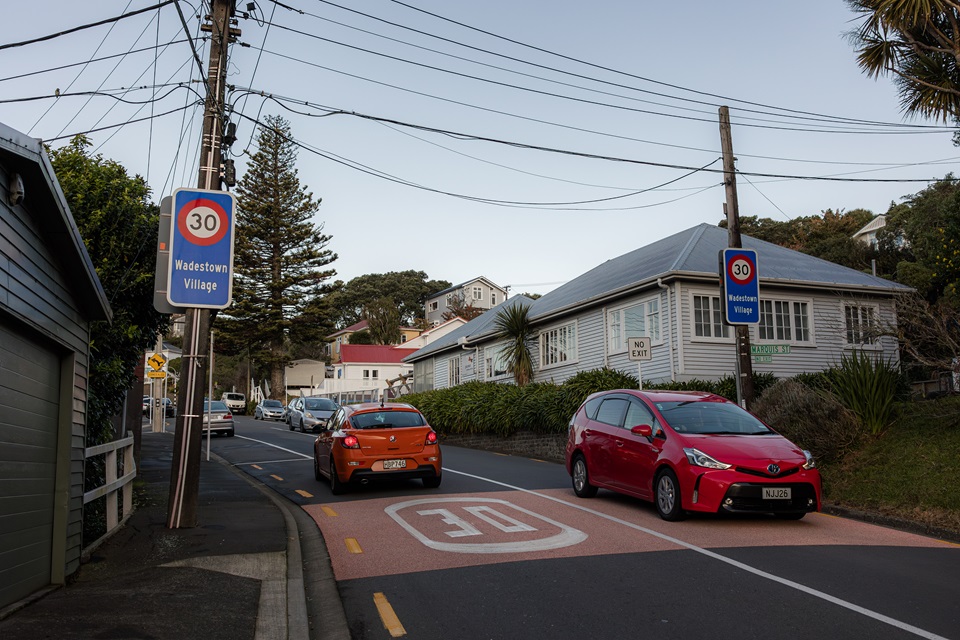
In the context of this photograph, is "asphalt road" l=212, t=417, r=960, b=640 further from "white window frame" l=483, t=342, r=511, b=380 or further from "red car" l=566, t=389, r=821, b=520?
"white window frame" l=483, t=342, r=511, b=380

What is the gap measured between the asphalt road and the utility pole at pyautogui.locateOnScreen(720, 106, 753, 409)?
431 centimetres

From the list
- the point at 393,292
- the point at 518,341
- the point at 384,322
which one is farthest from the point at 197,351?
the point at 393,292

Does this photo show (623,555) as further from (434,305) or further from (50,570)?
(434,305)

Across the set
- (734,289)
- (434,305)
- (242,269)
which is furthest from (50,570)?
(434,305)

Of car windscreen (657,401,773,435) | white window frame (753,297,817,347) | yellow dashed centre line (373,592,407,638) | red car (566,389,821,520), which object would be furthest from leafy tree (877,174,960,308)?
yellow dashed centre line (373,592,407,638)

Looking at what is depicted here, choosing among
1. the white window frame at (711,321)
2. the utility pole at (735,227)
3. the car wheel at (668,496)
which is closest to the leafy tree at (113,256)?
the car wheel at (668,496)

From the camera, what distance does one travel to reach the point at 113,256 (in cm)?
1199

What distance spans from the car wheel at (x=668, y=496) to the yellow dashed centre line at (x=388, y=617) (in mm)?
4483

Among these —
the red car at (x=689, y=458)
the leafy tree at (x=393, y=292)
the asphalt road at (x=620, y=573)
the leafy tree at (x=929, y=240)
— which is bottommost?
the asphalt road at (x=620, y=573)

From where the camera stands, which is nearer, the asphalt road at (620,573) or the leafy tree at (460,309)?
the asphalt road at (620,573)

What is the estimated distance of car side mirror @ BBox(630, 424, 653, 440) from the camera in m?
10.8

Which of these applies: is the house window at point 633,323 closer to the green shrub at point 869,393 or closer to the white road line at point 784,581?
the green shrub at point 869,393

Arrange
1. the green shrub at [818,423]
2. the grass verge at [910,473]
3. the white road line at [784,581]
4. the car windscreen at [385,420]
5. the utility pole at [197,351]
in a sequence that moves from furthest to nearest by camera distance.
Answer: the car windscreen at [385,420], the green shrub at [818,423], the grass verge at [910,473], the utility pole at [197,351], the white road line at [784,581]

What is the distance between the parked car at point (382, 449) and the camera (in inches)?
527
